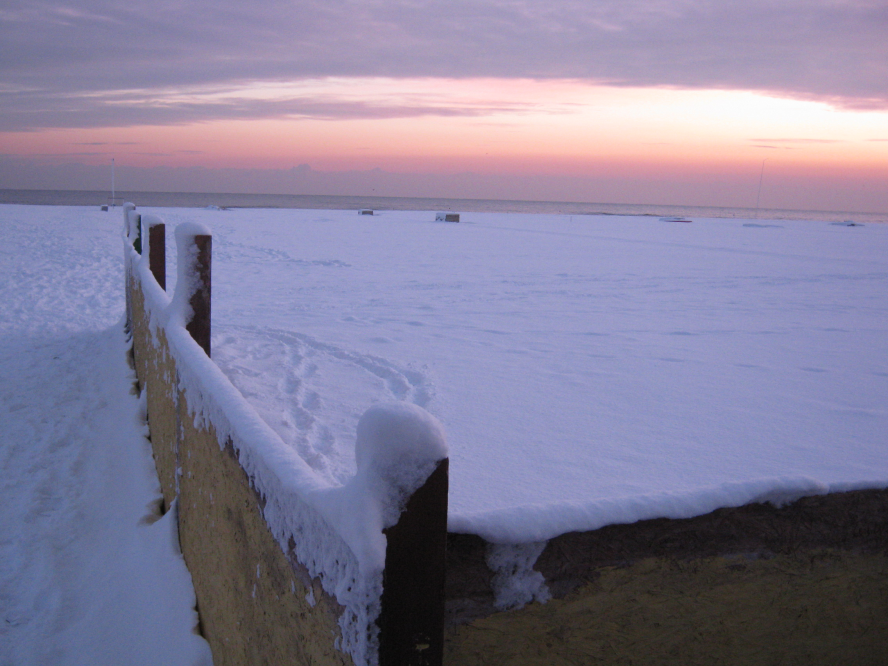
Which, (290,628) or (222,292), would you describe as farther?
(222,292)

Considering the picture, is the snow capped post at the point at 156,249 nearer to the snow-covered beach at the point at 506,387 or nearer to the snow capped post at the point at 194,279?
the snow-covered beach at the point at 506,387

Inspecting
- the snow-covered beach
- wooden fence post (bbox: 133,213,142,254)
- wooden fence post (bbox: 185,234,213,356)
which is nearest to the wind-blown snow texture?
the snow-covered beach

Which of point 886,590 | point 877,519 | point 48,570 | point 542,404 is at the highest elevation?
point 877,519

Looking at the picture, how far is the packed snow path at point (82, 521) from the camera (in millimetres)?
2922

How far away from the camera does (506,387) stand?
5.96m

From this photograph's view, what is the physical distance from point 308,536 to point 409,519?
359 millimetres

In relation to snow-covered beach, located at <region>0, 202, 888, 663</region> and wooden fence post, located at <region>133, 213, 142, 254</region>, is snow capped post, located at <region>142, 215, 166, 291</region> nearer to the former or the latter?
snow-covered beach, located at <region>0, 202, 888, 663</region>

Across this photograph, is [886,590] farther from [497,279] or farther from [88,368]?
[497,279]

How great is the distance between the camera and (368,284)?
12492 millimetres

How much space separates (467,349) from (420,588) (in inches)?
240

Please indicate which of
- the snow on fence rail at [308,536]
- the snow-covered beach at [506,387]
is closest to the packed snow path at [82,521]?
the snow-covered beach at [506,387]

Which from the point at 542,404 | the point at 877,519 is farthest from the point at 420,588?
the point at 542,404

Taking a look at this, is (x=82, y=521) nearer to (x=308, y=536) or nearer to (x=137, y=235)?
(x=308, y=536)

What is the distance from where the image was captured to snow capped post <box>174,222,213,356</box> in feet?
12.7
